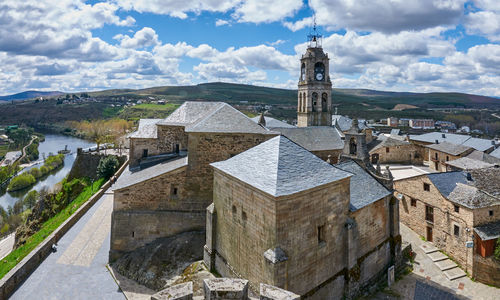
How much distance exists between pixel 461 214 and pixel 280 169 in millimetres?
13382

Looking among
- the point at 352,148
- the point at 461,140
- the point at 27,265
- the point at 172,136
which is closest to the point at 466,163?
the point at 461,140

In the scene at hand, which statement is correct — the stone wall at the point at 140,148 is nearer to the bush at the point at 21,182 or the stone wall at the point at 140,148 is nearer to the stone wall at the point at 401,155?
the stone wall at the point at 401,155

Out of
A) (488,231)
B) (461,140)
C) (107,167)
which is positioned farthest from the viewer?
(461,140)

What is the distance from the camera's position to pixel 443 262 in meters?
16.3

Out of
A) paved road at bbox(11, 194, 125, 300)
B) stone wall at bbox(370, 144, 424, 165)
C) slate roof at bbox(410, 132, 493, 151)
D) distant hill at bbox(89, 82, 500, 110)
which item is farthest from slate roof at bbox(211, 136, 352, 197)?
distant hill at bbox(89, 82, 500, 110)

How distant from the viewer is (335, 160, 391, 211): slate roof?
38.1 feet

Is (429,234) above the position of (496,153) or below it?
below

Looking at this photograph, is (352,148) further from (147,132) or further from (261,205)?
(147,132)

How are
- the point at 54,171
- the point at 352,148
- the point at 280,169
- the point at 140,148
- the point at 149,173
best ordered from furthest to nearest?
the point at 54,171 → the point at 140,148 → the point at 352,148 → the point at 149,173 → the point at 280,169

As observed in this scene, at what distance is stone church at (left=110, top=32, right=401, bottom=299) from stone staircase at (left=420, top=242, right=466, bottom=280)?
3.80m

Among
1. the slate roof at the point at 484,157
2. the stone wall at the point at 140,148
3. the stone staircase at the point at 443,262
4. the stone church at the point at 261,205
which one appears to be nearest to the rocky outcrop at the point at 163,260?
the stone church at the point at 261,205

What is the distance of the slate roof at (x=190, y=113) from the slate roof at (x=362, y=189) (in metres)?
9.02

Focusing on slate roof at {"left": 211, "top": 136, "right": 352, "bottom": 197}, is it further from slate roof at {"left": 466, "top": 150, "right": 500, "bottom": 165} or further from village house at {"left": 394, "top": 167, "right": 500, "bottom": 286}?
slate roof at {"left": 466, "top": 150, "right": 500, "bottom": 165}

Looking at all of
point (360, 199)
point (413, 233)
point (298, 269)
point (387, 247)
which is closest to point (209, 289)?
point (298, 269)
